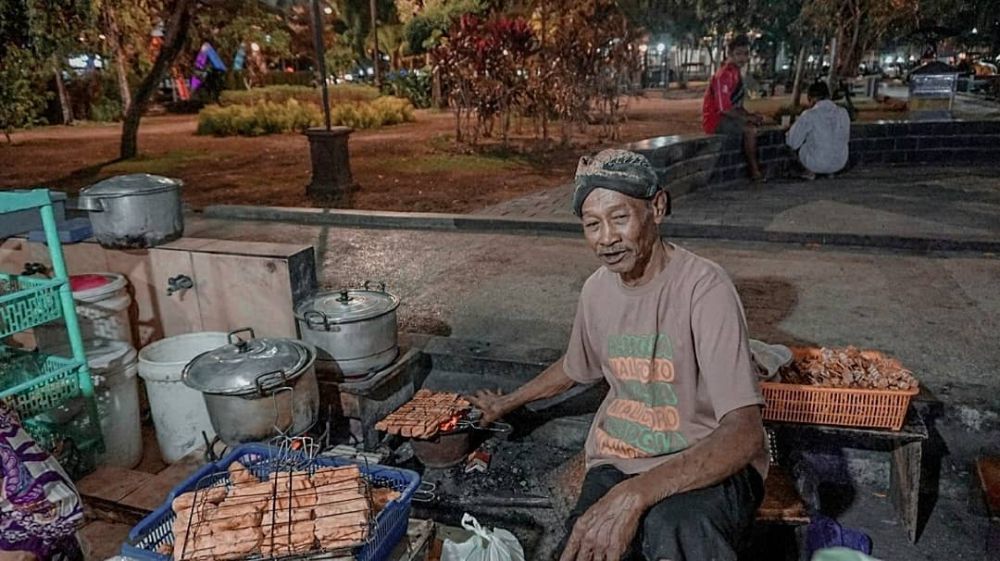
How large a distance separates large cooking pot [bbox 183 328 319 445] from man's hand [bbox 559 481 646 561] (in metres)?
1.79

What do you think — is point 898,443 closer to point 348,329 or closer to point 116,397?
point 348,329

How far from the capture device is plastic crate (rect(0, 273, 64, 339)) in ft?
11.0

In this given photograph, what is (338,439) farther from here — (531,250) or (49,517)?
(531,250)

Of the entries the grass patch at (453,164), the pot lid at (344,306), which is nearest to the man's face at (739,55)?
the grass patch at (453,164)

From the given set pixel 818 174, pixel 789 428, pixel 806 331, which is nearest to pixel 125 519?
pixel 789 428

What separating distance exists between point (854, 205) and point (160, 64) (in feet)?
47.5

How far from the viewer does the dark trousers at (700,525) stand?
87.4 inches

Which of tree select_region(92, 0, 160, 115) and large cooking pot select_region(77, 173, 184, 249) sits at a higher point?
tree select_region(92, 0, 160, 115)

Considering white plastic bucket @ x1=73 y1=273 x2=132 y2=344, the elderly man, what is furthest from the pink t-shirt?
white plastic bucket @ x1=73 y1=273 x2=132 y2=344

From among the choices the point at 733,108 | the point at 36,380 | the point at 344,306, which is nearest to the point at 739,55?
the point at 733,108

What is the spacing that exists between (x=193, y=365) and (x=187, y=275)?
125 cm

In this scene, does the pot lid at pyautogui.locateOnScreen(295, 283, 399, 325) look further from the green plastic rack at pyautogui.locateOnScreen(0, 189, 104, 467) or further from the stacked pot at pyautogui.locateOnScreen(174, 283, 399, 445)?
the green plastic rack at pyautogui.locateOnScreen(0, 189, 104, 467)

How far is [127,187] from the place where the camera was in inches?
167

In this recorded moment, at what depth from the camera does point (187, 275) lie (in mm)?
4543
